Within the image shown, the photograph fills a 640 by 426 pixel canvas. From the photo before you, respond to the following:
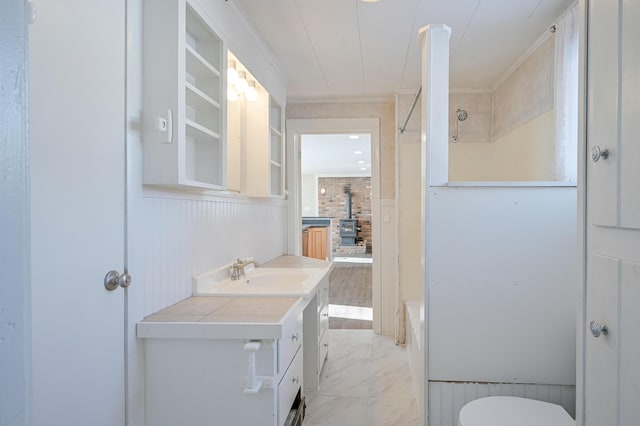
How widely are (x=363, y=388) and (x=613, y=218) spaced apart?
2.25 metres

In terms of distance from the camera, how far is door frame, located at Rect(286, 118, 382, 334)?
3898mm

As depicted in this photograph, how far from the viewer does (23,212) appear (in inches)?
15.3

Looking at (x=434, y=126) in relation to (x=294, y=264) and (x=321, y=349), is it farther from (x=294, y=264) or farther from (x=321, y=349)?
(x=321, y=349)

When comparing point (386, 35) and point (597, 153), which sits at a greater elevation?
point (386, 35)

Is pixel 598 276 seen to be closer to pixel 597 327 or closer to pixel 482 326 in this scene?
pixel 597 327

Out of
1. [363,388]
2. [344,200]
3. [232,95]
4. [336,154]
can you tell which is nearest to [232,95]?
[232,95]

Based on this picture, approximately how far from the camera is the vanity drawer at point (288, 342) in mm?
1445

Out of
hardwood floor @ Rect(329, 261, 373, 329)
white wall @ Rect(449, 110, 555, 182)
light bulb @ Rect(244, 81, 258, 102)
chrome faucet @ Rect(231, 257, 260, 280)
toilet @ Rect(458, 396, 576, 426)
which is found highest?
light bulb @ Rect(244, 81, 258, 102)

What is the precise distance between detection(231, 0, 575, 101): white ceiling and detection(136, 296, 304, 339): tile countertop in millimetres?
1601

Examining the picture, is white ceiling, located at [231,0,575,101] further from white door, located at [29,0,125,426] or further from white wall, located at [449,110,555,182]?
white door, located at [29,0,125,426]

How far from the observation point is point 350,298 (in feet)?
17.5

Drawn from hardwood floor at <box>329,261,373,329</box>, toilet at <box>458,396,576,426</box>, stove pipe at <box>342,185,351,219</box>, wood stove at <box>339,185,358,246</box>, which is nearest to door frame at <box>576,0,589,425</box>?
toilet at <box>458,396,576,426</box>

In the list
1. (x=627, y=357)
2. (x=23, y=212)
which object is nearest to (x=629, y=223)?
(x=627, y=357)

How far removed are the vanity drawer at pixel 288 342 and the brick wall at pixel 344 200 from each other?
10298mm
